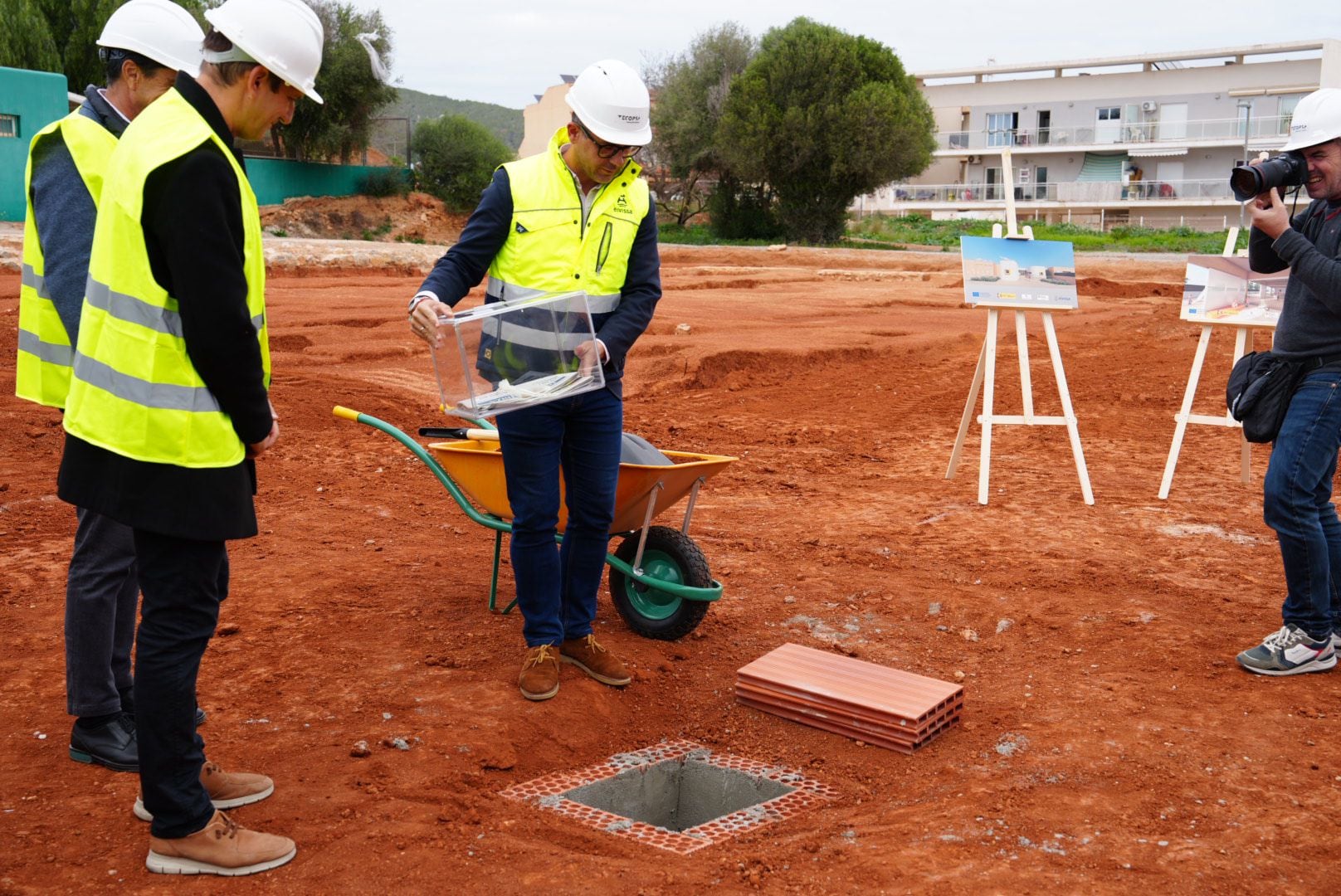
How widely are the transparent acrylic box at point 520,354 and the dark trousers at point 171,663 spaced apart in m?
1.29

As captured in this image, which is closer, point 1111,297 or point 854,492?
point 854,492

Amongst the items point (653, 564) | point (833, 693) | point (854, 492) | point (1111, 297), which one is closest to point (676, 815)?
point (833, 693)

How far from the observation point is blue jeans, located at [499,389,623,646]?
4.00 metres

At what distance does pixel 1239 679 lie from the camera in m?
4.45

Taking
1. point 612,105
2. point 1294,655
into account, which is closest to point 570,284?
point 612,105

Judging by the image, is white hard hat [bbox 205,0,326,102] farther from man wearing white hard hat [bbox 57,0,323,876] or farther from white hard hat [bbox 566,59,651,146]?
white hard hat [bbox 566,59,651,146]

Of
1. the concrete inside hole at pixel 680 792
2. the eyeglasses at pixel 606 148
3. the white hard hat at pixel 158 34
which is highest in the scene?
the white hard hat at pixel 158 34

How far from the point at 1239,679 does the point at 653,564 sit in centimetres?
221

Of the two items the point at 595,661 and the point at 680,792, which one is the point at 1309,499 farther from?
the point at 595,661

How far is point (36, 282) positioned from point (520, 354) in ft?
4.71

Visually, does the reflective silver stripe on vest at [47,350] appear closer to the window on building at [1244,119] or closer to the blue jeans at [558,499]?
the blue jeans at [558,499]

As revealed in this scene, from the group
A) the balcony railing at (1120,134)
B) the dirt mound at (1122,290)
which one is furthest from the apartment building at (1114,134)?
the dirt mound at (1122,290)

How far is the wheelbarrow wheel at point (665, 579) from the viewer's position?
4.61 metres

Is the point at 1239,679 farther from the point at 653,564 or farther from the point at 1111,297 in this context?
the point at 1111,297
